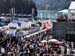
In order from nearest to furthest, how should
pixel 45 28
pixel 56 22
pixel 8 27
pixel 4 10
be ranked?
pixel 8 27 → pixel 45 28 → pixel 56 22 → pixel 4 10

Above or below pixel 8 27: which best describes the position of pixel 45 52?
below

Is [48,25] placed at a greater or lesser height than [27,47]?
greater

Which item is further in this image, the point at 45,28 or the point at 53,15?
the point at 53,15

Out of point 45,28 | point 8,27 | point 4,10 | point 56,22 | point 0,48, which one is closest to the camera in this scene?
point 0,48

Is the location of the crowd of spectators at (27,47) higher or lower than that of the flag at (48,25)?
lower

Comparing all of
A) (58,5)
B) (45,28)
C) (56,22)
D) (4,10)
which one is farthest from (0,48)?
(58,5)

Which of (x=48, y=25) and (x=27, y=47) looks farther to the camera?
(x=48, y=25)

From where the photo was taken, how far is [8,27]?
4.86 m

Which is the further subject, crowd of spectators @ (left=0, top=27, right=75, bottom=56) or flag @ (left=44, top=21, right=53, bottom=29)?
flag @ (left=44, top=21, right=53, bottom=29)

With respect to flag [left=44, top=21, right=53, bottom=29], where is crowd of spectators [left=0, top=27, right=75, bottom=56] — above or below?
below

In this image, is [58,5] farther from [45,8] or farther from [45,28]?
[45,28]

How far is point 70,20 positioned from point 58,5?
1.86 metres

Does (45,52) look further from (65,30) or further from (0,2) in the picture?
(0,2)

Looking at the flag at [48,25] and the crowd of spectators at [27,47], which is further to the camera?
the flag at [48,25]
